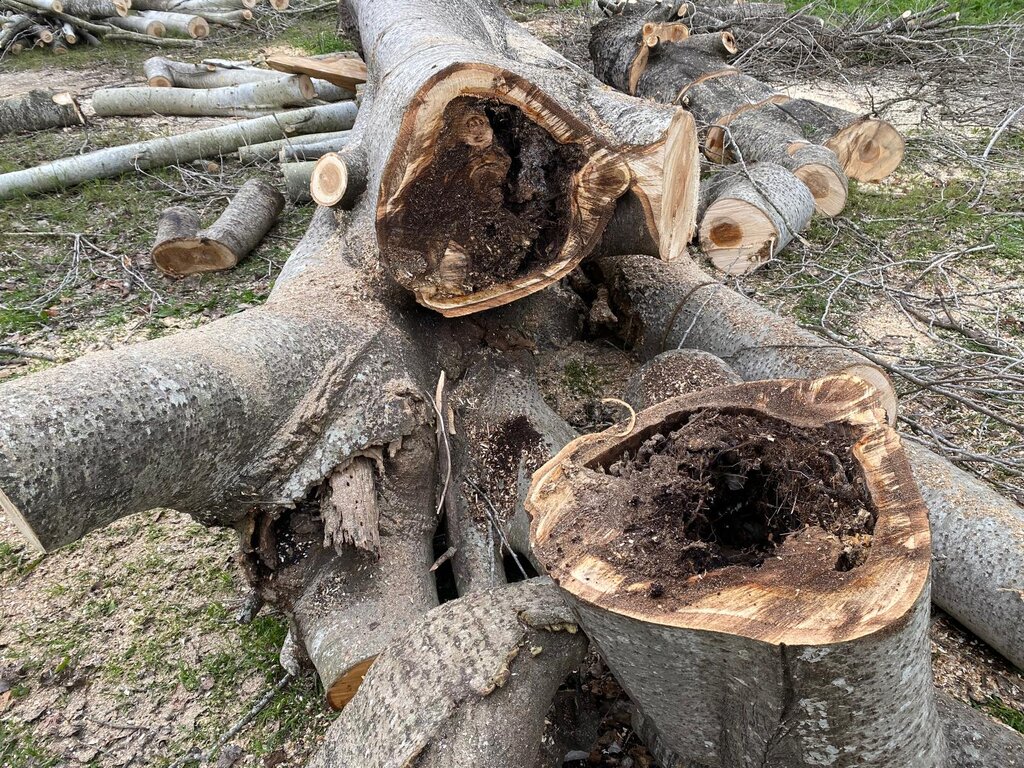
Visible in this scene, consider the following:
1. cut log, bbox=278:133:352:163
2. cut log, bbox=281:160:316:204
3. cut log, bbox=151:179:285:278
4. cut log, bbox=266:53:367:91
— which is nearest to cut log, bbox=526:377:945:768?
cut log, bbox=151:179:285:278

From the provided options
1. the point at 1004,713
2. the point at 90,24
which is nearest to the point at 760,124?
the point at 1004,713

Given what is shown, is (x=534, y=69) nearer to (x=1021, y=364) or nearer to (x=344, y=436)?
(x=344, y=436)

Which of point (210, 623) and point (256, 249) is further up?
point (256, 249)

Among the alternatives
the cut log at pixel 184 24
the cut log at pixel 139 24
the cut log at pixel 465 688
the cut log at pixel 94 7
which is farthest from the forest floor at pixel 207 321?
the cut log at pixel 94 7

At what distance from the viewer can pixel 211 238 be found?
4105 mm

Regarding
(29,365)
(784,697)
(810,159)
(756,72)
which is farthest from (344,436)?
(756,72)

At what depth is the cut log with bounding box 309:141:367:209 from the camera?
2.22m

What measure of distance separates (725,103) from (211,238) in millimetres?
3817

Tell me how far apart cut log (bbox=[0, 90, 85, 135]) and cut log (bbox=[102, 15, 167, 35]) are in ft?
8.89

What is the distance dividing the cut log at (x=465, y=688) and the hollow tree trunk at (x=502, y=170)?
101 cm

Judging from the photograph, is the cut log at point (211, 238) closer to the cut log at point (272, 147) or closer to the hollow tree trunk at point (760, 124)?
the cut log at point (272, 147)

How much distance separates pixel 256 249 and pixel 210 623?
288 centimetres

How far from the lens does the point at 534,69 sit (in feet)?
7.04

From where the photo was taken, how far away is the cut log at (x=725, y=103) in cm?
Result: 452
